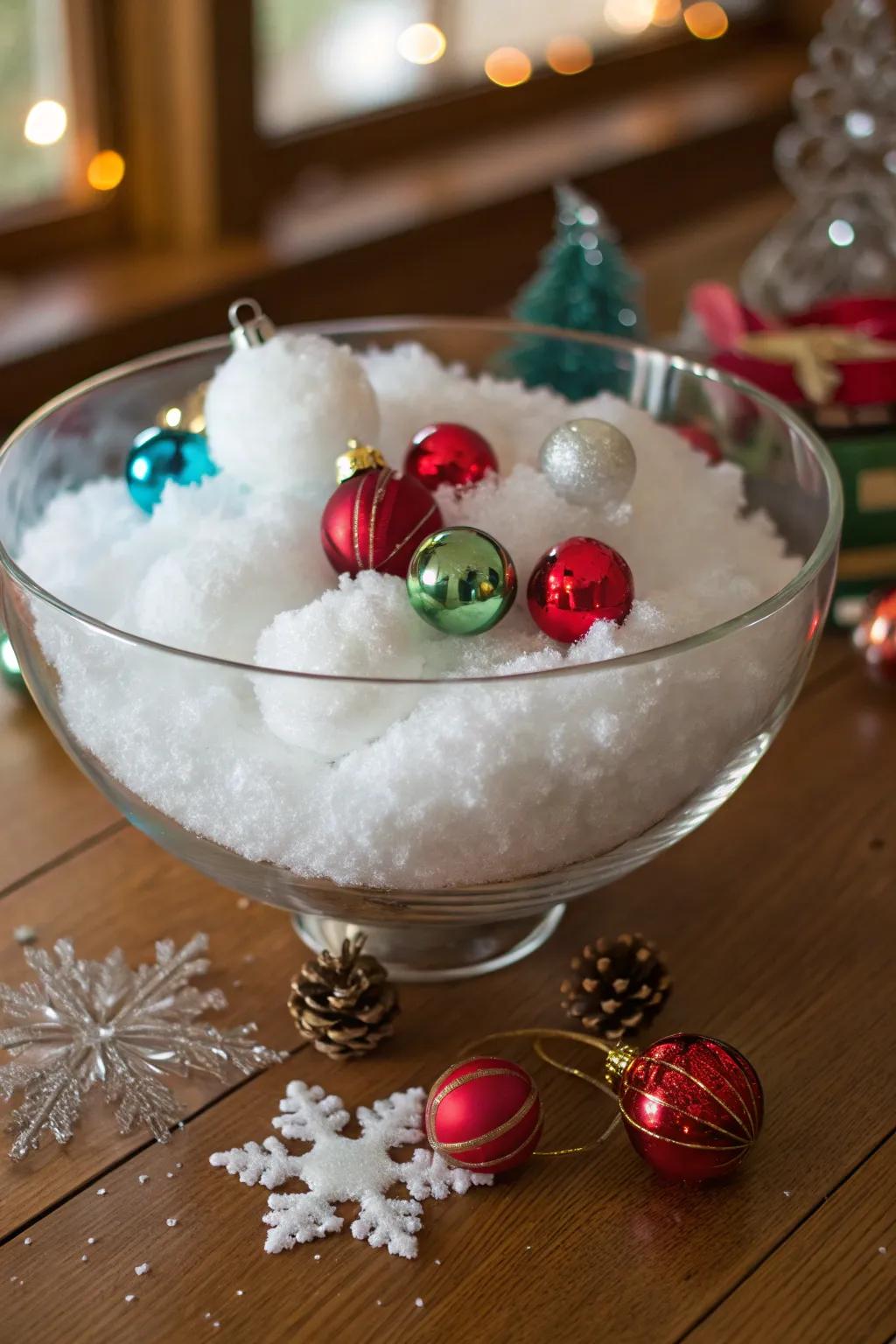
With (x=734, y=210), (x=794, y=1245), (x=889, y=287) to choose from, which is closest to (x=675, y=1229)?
(x=794, y=1245)

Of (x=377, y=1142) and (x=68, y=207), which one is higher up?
(x=68, y=207)

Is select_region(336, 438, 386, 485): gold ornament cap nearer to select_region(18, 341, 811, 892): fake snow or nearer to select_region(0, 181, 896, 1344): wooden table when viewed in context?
select_region(18, 341, 811, 892): fake snow

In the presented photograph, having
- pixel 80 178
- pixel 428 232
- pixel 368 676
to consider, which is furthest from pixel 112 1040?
pixel 428 232

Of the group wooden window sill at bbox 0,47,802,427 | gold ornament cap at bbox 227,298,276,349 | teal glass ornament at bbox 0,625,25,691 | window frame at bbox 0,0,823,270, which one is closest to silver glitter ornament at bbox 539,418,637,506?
gold ornament cap at bbox 227,298,276,349

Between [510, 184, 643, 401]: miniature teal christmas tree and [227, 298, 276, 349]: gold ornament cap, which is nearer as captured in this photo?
[227, 298, 276, 349]: gold ornament cap

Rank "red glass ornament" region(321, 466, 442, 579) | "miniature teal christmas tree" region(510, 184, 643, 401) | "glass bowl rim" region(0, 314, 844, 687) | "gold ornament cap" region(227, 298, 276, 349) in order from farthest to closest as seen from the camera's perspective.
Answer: "miniature teal christmas tree" region(510, 184, 643, 401)
"gold ornament cap" region(227, 298, 276, 349)
"red glass ornament" region(321, 466, 442, 579)
"glass bowl rim" region(0, 314, 844, 687)

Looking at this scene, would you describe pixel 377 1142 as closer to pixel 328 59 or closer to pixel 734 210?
pixel 328 59

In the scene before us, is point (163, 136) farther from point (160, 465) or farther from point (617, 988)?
point (617, 988)
